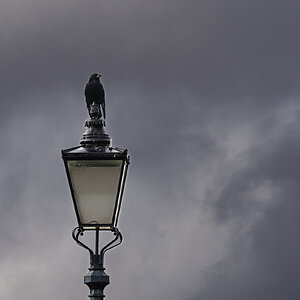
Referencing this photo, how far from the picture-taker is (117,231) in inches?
451

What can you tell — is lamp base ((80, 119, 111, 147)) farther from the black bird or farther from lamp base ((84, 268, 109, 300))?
lamp base ((84, 268, 109, 300))

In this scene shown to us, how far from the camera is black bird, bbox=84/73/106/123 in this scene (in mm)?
13031

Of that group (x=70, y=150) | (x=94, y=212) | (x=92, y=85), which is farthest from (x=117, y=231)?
(x=92, y=85)

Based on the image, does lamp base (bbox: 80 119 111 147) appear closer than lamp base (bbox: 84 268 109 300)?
No

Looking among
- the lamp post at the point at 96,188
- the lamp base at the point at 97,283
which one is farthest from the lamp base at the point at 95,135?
the lamp base at the point at 97,283

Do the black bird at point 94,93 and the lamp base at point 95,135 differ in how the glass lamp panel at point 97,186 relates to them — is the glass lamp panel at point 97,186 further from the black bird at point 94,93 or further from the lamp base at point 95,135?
the black bird at point 94,93

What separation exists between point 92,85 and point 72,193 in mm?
2397

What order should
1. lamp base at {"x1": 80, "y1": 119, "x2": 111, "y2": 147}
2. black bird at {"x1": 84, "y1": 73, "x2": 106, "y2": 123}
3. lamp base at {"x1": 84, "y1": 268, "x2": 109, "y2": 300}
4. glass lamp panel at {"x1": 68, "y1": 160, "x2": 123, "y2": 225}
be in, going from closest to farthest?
lamp base at {"x1": 84, "y1": 268, "x2": 109, "y2": 300} < glass lamp panel at {"x1": 68, "y1": 160, "x2": 123, "y2": 225} < lamp base at {"x1": 80, "y1": 119, "x2": 111, "y2": 147} < black bird at {"x1": 84, "y1": 73, "x2": 106, "y2": 123}

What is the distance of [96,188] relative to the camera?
11352 mm

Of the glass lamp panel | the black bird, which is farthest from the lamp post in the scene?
the black bird

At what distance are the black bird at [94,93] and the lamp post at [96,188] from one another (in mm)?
1632

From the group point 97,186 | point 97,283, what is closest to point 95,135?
point 97,186

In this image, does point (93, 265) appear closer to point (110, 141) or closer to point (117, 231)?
point (117, 231)

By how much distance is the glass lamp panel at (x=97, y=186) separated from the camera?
37.2ft
